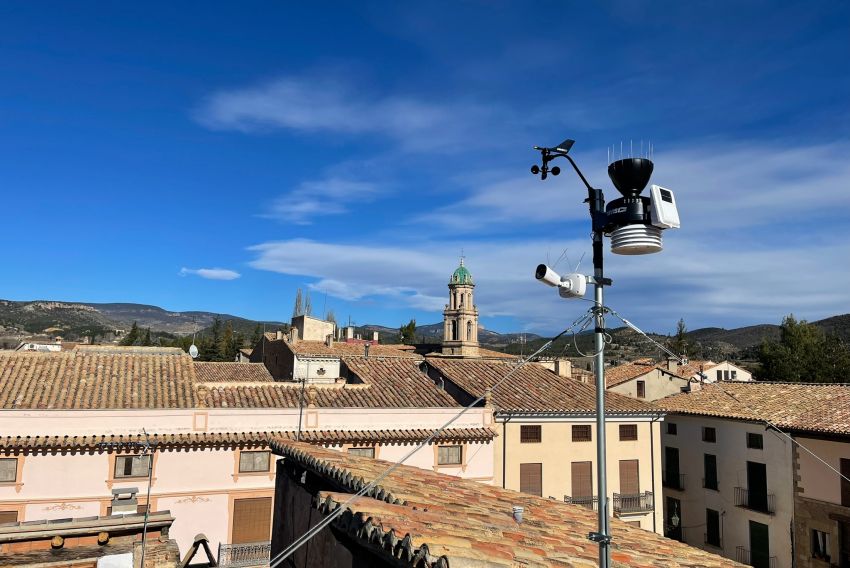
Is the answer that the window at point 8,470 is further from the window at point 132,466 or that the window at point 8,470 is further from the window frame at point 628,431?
the window frame at point 628,431

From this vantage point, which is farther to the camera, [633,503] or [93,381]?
[633,503]

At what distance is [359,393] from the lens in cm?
2419

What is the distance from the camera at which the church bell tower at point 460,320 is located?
63625mm

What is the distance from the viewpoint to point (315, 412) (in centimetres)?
2150

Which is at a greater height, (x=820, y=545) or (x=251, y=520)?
(x=251, y=520)

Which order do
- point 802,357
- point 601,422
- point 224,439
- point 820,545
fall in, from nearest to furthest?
point 601,422
point 224,439
point 820,545
point 802,357

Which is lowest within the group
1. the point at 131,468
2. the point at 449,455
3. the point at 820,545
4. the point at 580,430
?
the point at 820,545

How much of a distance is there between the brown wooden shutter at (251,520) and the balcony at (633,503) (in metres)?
Answer: 14.6

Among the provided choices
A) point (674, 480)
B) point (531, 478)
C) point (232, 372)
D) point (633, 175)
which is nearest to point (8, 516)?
point (531, 478)

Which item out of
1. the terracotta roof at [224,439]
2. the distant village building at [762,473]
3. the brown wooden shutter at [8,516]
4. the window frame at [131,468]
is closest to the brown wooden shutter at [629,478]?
the distant village building at [762,473]

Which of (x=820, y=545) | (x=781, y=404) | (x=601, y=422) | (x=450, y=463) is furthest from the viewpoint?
(x=781, y=404)

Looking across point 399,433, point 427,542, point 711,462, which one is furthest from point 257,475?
point 711,462

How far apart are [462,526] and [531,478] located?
20.1 metres

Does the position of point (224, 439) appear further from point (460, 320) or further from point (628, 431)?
point (460, 320)
